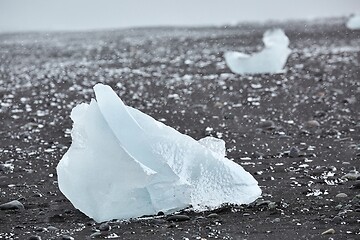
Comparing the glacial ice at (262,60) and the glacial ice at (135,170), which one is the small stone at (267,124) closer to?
the glacial ice at (135,170)

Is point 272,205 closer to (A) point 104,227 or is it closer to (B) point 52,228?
(A) point 104,227

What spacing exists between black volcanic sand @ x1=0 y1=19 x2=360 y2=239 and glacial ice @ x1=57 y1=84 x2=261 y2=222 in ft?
0.24

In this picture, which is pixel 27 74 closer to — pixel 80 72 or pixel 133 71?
pixel 80 72

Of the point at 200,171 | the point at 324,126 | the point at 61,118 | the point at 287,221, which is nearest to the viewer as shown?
the point at 287,221

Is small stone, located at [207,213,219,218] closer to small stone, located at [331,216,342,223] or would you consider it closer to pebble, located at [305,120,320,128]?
small stone, located at [331,216,342,223]

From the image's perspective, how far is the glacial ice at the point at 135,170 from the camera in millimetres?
4000

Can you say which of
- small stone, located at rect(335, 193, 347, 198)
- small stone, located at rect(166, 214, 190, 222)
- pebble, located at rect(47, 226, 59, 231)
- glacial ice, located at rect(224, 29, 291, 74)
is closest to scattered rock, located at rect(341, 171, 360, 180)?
small stone, located at rect(335, 193, 347, 198)

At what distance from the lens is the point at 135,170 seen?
13.1 feet

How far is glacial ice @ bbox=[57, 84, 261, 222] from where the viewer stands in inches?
157

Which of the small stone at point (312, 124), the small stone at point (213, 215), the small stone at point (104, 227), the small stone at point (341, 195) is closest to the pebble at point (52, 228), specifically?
the small stone at point (104, 227)

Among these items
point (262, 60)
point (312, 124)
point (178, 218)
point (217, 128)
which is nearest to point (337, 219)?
point (178, 218)

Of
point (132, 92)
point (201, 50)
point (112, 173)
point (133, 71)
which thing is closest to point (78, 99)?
point (132, 92)

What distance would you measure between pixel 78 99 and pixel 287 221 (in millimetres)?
5800

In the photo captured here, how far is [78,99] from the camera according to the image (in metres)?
9.31
